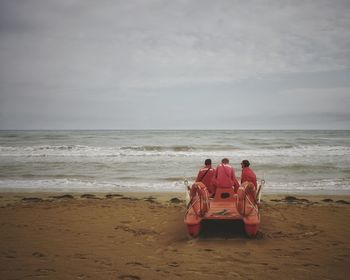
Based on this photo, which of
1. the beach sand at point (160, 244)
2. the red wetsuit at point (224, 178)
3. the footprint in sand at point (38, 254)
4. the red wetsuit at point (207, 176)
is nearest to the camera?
the beach sand at point (160, 244)

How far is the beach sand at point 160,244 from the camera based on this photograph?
4727 mm

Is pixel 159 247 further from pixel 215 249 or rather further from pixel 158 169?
pixel 158 169

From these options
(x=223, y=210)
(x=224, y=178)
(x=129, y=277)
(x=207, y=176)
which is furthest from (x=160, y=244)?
(x=207, y=176)

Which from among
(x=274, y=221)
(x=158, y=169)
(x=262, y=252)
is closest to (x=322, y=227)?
(x=274, y=221)

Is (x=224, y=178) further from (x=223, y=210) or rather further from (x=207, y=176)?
(x=223, y=210)

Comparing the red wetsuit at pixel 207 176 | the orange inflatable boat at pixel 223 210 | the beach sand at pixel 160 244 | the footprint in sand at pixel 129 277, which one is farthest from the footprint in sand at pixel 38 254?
the red wetsuit at pixel 207 176

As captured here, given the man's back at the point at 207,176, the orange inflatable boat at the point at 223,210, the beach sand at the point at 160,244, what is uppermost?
the man's back at the point at 207,176

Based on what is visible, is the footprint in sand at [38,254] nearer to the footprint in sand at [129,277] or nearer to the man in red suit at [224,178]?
the footprint in sand at [129,277]

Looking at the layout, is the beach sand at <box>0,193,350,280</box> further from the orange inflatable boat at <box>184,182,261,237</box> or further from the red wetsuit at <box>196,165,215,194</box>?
the red wetsuit at <box>196,165,215,194</box>

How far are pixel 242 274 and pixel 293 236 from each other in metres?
2.50

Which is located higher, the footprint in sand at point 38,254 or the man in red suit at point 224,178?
the man in red suit at point 224,178

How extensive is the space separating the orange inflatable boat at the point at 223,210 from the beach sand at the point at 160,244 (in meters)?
0.35

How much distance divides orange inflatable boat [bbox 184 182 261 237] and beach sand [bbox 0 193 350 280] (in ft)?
1.15

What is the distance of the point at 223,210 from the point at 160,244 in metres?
1.53
